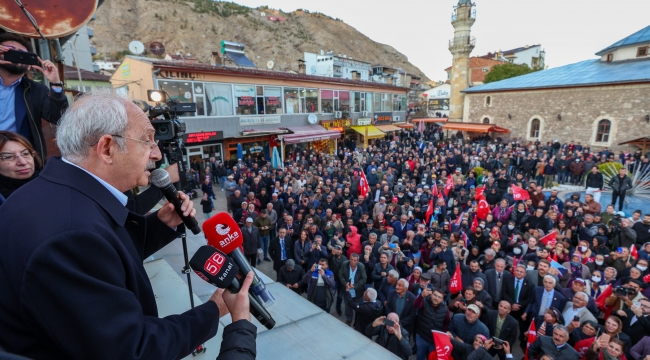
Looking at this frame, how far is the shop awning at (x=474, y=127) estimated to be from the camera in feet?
95.0

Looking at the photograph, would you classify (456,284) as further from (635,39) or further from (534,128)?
(635,39)

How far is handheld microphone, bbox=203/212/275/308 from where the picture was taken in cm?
162

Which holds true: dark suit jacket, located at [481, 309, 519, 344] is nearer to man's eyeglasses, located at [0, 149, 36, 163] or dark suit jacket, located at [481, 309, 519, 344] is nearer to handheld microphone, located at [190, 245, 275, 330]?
handheld microphone, located at [190, 245, 275, 330]

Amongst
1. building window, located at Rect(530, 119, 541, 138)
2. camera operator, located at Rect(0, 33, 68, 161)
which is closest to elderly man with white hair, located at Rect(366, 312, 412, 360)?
camera operator, located at Rect(0, 33, 68, 161)

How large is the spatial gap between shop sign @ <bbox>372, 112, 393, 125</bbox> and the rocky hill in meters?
18.3

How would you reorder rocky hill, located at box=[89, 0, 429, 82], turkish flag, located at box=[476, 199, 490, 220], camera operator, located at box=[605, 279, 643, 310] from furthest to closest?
rocky hill, located at box=[89, 0, 429, 82]
turkish flag, located at box=[476, 199, 490, 220]
camera operator, located at box=[605, 279, 643, 310]

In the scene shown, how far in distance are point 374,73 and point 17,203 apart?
50.3m

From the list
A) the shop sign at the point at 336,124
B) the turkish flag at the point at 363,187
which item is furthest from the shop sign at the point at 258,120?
the turkish flag at the point at 363,187

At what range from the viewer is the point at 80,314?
936 millimetres

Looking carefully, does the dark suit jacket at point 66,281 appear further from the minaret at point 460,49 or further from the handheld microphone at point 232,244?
the minaret at point 460,49

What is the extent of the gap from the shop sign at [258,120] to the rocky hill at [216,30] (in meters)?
24.8

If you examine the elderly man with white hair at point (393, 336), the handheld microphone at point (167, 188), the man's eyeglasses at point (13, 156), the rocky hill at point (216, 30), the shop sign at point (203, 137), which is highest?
the rocky hill at point (216, 30)

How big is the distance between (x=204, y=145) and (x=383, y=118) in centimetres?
1867

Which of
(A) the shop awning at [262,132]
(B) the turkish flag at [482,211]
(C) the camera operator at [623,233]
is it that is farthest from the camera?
(A) the shop awning at [262,132]
